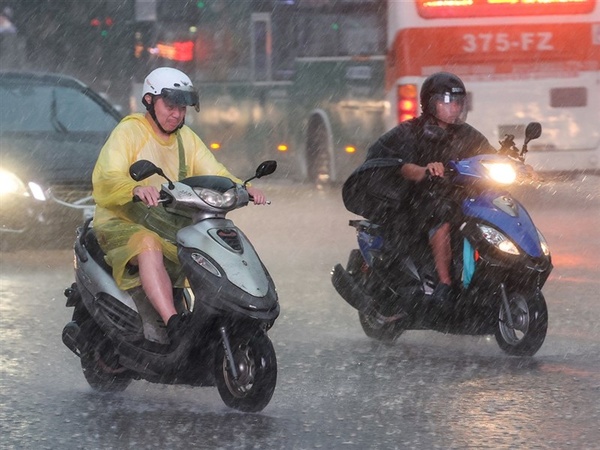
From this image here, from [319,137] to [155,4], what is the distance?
358cm

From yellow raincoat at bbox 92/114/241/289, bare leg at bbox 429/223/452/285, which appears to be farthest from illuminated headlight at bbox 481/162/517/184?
yellow raincoat at bbox 92/114/241/289

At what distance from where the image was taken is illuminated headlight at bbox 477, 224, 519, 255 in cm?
791

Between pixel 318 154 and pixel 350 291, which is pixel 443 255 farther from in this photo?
pixel 318 154

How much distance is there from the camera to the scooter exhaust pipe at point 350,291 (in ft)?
28.0

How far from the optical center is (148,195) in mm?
6418

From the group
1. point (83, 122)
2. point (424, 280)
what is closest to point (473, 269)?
point (424, 280)

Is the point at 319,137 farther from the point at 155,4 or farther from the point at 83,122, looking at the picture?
the point at 83,122

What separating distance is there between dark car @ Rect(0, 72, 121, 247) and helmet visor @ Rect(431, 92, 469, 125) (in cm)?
498

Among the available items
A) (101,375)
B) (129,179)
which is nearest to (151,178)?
(129,179)

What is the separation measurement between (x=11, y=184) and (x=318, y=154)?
8721 millimetres

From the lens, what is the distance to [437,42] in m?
16.5

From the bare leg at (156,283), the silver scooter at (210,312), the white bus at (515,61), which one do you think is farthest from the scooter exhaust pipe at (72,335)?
the white bus at (515,61)

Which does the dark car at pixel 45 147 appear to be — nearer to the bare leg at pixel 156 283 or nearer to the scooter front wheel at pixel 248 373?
the bare leg at pixel 156 283

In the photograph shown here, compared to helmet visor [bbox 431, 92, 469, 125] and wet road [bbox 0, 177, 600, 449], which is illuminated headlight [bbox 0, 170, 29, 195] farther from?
helmet visor [bbox 431, 92, 469, 125]
